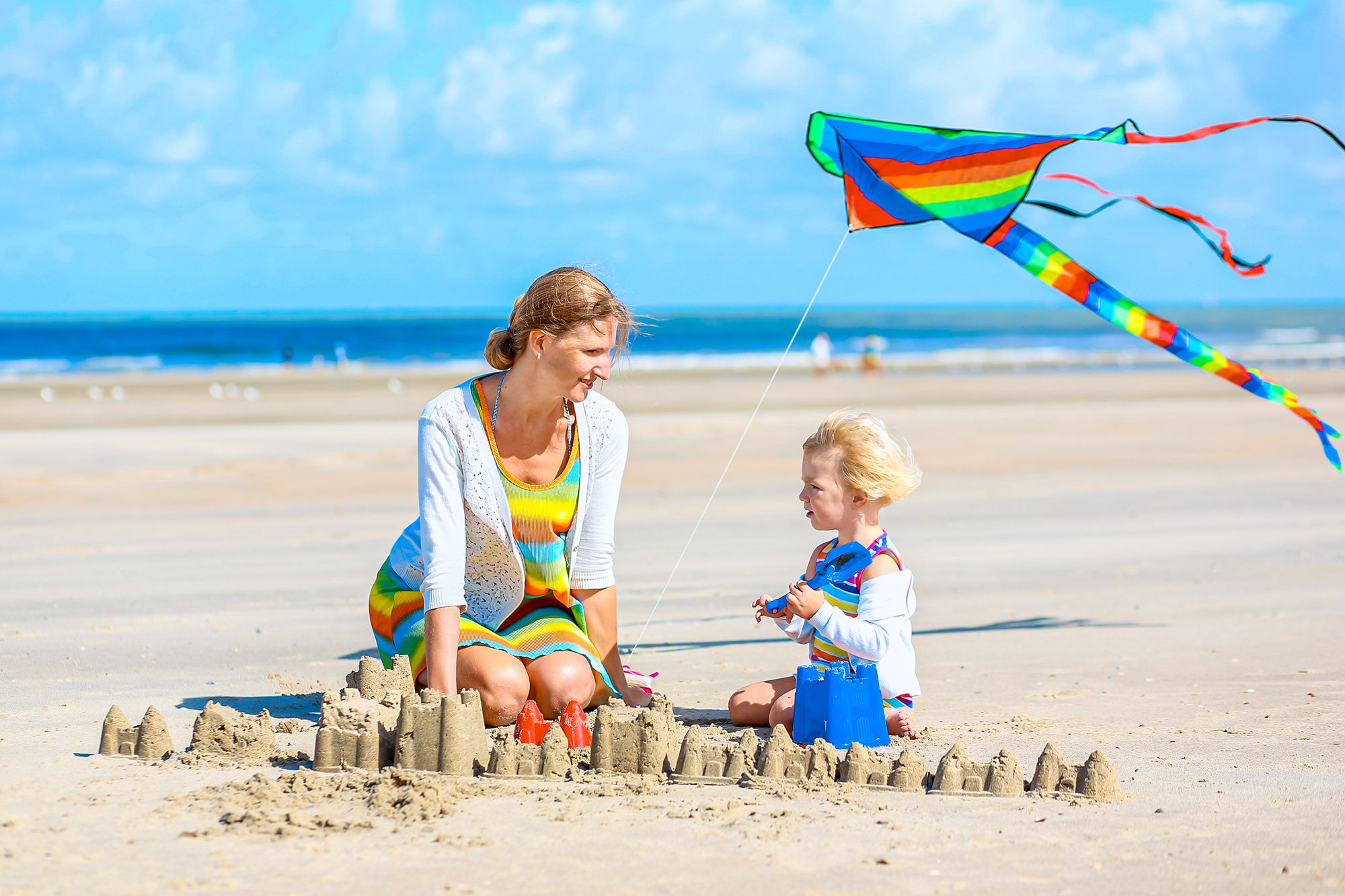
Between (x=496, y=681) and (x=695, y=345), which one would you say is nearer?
(x=496, y=681)

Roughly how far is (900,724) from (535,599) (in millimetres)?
1458

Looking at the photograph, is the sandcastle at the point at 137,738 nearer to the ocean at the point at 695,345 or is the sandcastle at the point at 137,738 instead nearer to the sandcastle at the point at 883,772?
the sandcastle at the point at 883,772

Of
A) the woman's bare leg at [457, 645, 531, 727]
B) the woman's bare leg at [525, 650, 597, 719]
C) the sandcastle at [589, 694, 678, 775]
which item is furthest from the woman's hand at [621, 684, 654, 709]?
the sandcastle at [589, 694, 678, 775]

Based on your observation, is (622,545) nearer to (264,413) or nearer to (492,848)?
(492,848)

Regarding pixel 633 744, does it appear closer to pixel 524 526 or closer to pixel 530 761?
pixel 530 761

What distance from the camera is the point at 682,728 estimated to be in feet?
16.0

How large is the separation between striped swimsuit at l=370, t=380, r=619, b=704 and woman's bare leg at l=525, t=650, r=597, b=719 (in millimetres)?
47

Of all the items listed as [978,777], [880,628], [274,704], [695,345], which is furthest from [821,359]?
[978,777]

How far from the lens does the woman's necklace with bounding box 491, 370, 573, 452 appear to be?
4992 mm

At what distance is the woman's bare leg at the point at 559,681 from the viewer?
4.92 metres

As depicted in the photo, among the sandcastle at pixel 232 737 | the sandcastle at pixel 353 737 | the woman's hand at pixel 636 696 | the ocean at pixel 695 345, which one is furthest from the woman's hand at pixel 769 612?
the ocean at pixel 695 345

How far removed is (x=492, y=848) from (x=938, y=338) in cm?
7972

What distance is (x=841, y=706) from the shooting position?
464 centimetres

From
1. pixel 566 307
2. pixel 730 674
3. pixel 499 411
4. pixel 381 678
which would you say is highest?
pixel 566 307
